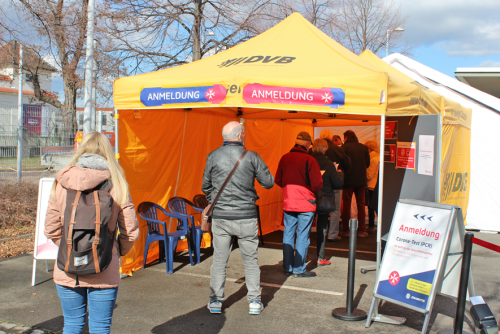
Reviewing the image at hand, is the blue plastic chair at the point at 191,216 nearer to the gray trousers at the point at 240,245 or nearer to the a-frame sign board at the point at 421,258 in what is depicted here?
the gray trousers at the point at 240,245

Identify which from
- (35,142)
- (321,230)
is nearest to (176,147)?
(321,230)

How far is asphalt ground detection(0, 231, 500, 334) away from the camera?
12.7 feet

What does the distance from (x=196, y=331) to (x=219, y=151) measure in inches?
64.5

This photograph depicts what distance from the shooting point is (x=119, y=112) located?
509cm

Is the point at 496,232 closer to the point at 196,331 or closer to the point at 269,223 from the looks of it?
the point at 269,223

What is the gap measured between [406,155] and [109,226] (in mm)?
3868

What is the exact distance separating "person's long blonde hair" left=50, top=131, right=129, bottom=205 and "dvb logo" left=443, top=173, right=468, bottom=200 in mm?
5449

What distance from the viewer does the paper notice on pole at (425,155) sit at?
4770mm

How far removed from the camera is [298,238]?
5.22m

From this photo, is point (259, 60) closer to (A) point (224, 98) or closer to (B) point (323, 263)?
(A) point (224, 98)

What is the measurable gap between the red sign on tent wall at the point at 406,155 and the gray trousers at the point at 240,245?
2.24 meters

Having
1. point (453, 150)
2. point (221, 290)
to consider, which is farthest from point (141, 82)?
point (453, 150)

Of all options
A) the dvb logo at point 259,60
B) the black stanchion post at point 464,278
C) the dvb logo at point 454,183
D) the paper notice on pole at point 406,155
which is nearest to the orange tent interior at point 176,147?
the dvb logo at point 259,60

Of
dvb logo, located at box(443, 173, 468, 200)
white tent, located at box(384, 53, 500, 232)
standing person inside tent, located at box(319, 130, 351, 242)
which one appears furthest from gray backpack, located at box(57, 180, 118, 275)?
white tent, located at box(384, 53, 500, 232)
